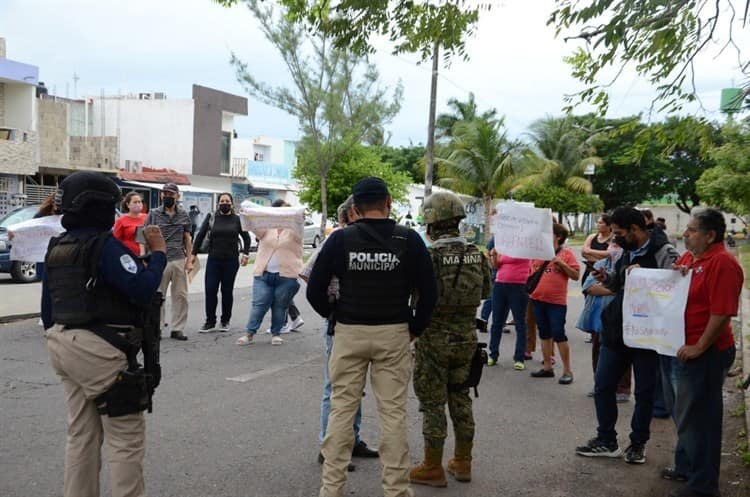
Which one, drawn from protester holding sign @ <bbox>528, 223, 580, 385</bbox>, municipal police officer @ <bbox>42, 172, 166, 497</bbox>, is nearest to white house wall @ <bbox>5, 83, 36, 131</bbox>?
protester holding sign @ <bbox>528, 223, 580, 385</bbox>

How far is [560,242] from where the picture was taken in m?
8.27

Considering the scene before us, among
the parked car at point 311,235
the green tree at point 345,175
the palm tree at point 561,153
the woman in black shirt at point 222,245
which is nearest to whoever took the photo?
the woman in black shirt at point 222,245

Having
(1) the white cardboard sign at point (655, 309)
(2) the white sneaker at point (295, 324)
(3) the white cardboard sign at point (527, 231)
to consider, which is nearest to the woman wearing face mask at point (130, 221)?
(2) the white sneaker at point (295, 324)

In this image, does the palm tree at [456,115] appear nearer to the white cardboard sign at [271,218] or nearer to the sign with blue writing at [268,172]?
the sign with blue writing at [268,172]

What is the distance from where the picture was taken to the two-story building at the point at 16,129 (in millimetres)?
24578

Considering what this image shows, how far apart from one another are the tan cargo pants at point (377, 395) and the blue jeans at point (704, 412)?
1.82 m

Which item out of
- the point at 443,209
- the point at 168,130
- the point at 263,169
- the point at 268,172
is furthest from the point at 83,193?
the point at 268,172

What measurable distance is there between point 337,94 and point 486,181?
1206 centimetres

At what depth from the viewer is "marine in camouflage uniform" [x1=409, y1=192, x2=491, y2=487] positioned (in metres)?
4.66

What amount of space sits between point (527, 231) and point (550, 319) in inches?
53.0

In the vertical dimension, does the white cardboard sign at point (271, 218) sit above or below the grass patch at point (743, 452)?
above

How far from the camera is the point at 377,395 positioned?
13.8ft

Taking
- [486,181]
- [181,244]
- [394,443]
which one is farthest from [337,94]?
[394,443]

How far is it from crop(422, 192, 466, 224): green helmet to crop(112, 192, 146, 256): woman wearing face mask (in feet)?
14.1
